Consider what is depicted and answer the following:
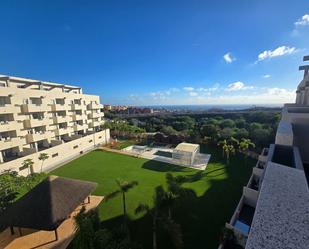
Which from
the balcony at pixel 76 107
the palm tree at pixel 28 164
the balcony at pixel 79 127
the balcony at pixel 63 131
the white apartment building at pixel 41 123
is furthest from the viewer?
the balcony at pixel 79 127

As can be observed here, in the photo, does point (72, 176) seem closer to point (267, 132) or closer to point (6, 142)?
point (6, 142)

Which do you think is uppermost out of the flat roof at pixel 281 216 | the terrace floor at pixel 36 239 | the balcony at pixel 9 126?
the balcony at pixel 9 126

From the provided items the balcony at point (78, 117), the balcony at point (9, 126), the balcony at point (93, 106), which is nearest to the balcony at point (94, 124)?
the balcony at point (78, 117)

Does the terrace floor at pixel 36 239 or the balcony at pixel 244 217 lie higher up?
the balcony at pixel 244 217

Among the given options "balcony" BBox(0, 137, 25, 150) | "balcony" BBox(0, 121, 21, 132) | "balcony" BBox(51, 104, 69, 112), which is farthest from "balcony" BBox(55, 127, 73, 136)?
"balcony" BBox(0, 121, 21, 132)

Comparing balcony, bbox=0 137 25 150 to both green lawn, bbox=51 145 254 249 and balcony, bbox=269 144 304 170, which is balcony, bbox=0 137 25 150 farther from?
balcony, bbox=269 144 304 170

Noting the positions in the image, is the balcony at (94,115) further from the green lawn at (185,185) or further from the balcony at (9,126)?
the balcony at (9,126)

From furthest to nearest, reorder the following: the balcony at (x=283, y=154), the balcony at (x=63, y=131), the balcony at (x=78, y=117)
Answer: the balcony at (x=78, y=117), the balcony at (x=63, y=131), the balcony at (x=283, y=154)

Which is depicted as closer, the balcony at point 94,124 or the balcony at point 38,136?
the balcony at point 38,136
